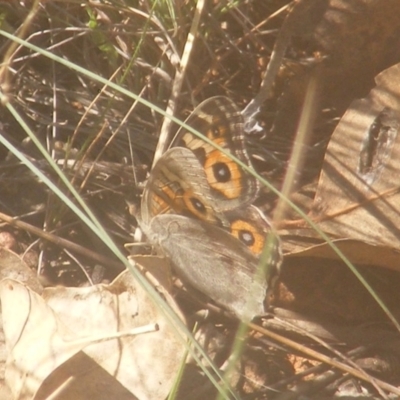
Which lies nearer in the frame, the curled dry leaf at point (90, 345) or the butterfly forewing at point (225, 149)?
the curled dry leaf at point (90, 345)

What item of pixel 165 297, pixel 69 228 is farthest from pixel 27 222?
pixel 165 297

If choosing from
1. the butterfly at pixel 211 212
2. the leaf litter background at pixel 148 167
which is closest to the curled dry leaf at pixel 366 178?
the leaf litter background at pixel 148 167

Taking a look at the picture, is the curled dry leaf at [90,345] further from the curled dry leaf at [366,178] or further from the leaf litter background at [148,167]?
the curled dry leaf at [366,178]

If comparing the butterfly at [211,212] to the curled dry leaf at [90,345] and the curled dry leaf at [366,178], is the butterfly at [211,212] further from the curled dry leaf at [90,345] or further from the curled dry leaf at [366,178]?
the curled dry leaf at [90,345]

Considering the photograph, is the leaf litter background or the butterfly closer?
the leaf litter background

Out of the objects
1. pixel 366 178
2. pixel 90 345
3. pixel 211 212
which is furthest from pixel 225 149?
pixel 90 345

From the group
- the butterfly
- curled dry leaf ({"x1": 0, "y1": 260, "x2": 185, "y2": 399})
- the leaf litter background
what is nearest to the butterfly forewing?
the butterfly

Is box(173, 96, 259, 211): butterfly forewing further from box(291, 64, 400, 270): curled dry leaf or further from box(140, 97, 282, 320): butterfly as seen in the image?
box(291, 64, 400, 270): curled dry leaf

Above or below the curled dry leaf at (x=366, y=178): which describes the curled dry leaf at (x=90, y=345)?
below

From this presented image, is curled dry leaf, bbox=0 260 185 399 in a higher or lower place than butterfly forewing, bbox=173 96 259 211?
lower
